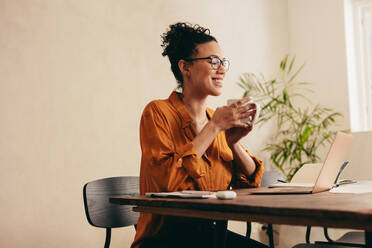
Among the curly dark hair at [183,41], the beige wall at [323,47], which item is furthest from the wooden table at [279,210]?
the beige wall at [323,47]

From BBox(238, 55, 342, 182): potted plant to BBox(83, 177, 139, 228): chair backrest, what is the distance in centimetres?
221

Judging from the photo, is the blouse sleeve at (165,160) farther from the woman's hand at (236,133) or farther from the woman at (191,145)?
the woman's hand at (236,133)

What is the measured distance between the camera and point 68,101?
7.98 feet

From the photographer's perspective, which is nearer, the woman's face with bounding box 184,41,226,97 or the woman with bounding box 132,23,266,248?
the woman with bounding box 132,23,266,248

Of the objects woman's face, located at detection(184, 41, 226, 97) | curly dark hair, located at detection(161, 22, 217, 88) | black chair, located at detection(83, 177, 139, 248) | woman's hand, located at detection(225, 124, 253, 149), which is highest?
curly dark hair, located at detection(161, 22, 217, 88)

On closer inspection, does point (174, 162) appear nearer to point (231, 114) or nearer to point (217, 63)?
point (231, 114)

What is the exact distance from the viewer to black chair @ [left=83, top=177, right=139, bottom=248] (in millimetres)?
1630

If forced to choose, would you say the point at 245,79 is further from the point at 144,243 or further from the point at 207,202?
the point at 207,202

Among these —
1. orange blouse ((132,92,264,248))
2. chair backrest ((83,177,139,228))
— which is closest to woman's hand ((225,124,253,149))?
orange blouse ((132,92,264,248))

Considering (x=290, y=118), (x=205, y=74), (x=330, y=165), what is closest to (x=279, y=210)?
(x=330, y=165)

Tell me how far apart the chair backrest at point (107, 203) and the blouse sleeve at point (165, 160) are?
0.29 m

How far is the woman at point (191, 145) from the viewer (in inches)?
54.4

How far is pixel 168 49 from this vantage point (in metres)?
1.77

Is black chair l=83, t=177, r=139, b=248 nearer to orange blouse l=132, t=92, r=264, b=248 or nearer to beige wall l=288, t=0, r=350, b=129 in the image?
orange blouse l=132, t=92, r=264, b=248
